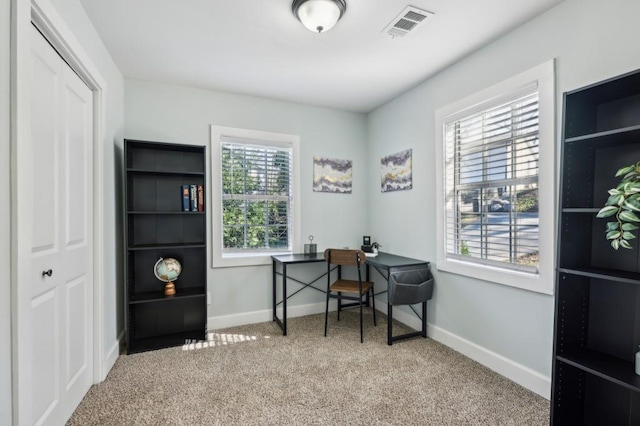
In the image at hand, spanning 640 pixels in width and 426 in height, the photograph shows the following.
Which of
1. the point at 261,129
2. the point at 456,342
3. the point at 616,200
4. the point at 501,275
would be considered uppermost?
the point at 261,129

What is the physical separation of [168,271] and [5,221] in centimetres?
181

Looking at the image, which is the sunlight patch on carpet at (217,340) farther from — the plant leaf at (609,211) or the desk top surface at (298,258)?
the plant leaf at (609,211)

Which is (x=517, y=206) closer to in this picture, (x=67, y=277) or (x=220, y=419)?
(x=220, y=419)

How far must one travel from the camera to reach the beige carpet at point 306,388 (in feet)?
6.12

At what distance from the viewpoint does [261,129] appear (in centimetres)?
356

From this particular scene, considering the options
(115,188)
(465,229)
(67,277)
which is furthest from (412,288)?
(115,188)

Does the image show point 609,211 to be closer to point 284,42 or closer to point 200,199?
point 284,42

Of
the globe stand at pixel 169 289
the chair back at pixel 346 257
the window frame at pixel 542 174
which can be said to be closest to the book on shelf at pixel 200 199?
the globe stand at pixel 169 289

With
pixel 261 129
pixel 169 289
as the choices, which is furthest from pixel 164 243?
pixel 261 129

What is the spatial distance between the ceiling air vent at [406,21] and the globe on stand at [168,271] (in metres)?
2.69

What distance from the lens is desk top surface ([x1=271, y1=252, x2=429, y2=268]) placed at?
2979mm

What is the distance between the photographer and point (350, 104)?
12.4 ft

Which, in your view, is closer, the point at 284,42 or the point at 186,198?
the point at 284,42

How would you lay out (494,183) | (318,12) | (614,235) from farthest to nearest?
(494,183) < (318,12) < (614,235)
